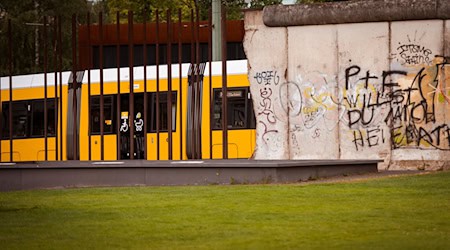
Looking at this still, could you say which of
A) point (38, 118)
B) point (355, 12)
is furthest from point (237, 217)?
point (38, 118)

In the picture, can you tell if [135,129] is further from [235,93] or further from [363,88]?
[363,88]

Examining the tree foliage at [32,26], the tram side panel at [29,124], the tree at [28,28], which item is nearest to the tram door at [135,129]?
the tram side panel at [29,124]

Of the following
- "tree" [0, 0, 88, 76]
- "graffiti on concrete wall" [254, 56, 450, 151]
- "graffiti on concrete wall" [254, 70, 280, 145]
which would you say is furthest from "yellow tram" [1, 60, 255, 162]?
"tree" [0, 0, 88, 76]

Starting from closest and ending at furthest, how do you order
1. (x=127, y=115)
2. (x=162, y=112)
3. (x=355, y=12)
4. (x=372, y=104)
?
(x=355, y=12) → (x=372, y=104) → (x=162, y=112) → (x=127, y=115)

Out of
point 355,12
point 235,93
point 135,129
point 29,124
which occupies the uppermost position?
point 355,12

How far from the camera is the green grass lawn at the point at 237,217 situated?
1544 centimetres

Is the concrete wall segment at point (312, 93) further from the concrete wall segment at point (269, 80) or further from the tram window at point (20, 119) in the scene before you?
the tram window at point (20, 119)

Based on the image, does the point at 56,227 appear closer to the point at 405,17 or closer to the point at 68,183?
the point at 68,183

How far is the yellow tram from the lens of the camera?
38.9m

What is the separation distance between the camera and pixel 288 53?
94.4 feet

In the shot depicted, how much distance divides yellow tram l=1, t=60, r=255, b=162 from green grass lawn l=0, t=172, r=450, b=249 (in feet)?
46.8

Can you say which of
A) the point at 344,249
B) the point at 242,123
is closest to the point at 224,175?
the point at 344,249

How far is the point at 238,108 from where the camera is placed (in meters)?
39.3

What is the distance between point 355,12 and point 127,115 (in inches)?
610
